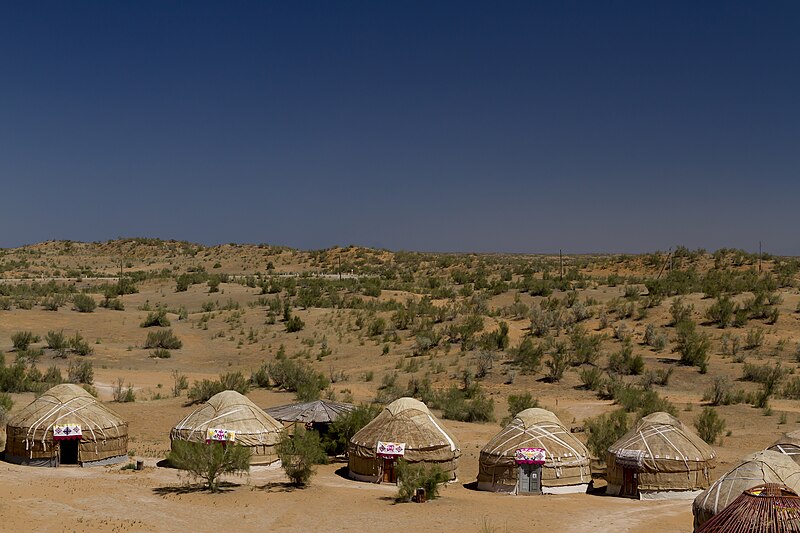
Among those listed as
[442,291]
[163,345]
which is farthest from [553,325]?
[163,345]

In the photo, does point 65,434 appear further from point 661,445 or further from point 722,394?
point 722,394

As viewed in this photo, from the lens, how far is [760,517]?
449 inches

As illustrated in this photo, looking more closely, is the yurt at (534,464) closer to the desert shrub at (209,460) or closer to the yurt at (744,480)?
the yurt at (744,480)

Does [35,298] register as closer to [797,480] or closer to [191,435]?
[191,435]

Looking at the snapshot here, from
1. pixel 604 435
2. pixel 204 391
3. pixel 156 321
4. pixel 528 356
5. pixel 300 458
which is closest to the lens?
pixel 300 458

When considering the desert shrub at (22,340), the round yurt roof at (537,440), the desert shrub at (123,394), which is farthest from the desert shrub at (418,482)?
the desert shrub at (22,340)

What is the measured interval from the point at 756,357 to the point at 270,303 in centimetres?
3275

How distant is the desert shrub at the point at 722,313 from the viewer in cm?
4666

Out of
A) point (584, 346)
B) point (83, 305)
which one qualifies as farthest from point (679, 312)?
point (83, 305)

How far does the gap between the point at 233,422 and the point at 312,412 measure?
13.1 feet

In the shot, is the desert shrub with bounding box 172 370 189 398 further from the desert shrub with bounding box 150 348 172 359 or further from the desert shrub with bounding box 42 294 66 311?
the desert shrub with bounding box 42 294 66 311

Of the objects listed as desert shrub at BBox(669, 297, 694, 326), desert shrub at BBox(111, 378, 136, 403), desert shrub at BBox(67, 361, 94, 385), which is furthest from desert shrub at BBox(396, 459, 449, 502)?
desert shrub at BBox(669, 297, 694, 326)

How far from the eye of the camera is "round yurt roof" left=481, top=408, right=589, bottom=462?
23.5 meters

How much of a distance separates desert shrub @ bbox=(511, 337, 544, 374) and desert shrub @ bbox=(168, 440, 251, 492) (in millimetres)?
20989
